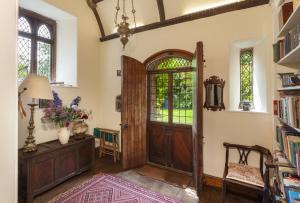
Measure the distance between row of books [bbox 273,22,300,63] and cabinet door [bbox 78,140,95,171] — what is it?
3187mm

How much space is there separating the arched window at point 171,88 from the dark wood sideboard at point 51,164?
149 centimetres

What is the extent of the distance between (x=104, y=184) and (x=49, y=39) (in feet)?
10.1

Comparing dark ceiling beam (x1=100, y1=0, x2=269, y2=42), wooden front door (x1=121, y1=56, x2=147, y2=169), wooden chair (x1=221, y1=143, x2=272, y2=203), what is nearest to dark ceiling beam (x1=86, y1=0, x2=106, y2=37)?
dark ceiling beam (x1=100, y1=0, x2=269, y2=42)

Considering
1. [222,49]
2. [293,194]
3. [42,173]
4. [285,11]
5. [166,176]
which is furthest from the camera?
[166,176]

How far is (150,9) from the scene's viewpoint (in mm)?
3205

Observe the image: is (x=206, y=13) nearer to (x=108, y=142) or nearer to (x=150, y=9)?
(x=150, y=9)

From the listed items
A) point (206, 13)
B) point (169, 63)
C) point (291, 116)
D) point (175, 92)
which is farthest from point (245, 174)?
point (206, 13)

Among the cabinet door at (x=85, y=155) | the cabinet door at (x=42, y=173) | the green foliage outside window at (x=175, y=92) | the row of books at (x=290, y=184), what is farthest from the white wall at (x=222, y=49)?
the cabinet door at (x=42, y=173)

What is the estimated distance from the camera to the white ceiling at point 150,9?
9.18 ft

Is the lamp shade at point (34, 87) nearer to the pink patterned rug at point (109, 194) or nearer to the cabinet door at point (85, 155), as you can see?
the cabinet door at point (85, 155)

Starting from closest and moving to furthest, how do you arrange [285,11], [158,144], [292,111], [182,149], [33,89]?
1. [292,111]
2. [285,11]
3. [33,89]
4. [182,149]
5. [158,144]

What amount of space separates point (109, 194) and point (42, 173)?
40.1 inches

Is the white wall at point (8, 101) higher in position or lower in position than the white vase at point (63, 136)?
higher

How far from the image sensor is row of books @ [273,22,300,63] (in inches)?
56.3
